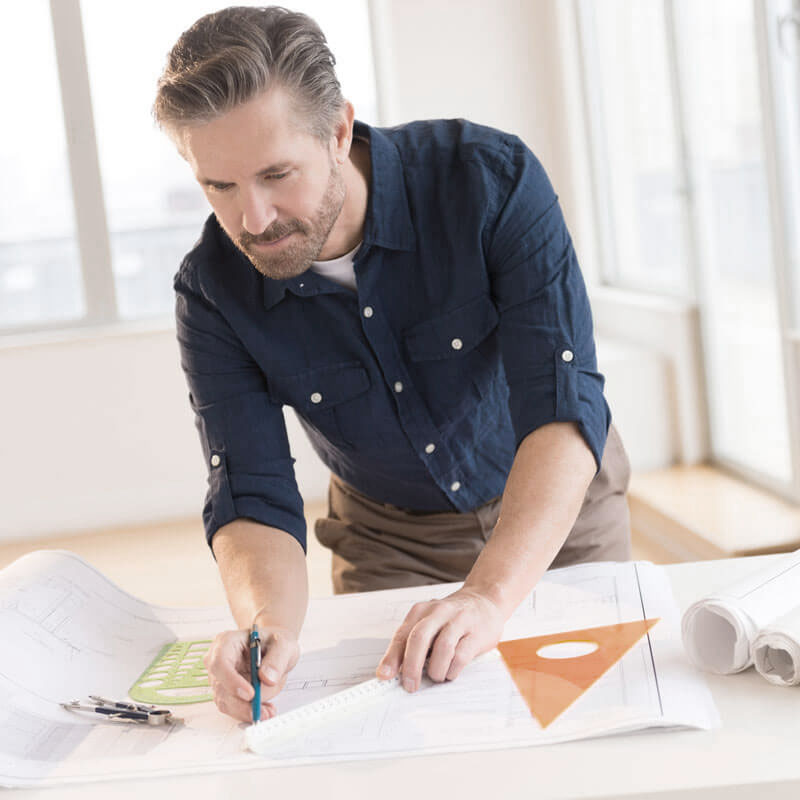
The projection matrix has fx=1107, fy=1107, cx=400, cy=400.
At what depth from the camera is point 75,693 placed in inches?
45.2

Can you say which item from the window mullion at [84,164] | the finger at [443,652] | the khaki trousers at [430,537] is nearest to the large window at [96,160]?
the window mullion at [84,164]

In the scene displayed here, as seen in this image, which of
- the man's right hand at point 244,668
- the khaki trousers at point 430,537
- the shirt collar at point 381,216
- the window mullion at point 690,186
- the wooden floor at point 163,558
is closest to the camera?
the man's right hand at point 244,668

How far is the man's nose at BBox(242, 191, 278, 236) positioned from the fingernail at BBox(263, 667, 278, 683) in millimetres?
511

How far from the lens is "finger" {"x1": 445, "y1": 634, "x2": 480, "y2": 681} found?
107cm

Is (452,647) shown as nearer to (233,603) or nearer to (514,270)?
(233,603)

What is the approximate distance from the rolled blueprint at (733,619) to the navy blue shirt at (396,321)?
1.31 feet

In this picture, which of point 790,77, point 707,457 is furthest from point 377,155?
point 707,457

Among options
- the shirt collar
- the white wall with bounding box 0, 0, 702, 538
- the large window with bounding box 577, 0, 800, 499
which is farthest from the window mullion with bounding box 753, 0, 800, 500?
the shirt collar

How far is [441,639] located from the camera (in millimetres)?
1074

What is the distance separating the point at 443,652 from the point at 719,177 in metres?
2.94

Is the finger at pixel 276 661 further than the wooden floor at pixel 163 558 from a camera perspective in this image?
No

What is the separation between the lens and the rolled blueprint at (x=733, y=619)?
99cm

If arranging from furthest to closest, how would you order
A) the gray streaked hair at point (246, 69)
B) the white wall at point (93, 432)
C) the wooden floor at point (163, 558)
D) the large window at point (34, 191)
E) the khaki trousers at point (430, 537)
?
the large window at point (34, 191) < the white wall at point (93, 432) < the wooden floor at point (163, 558) < the khaki trousers at point (430, 537) < the gray streaked hair at point (246, 69)

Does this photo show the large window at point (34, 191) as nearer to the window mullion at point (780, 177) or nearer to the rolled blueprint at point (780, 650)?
A: the window mullion at point (780, 177)
